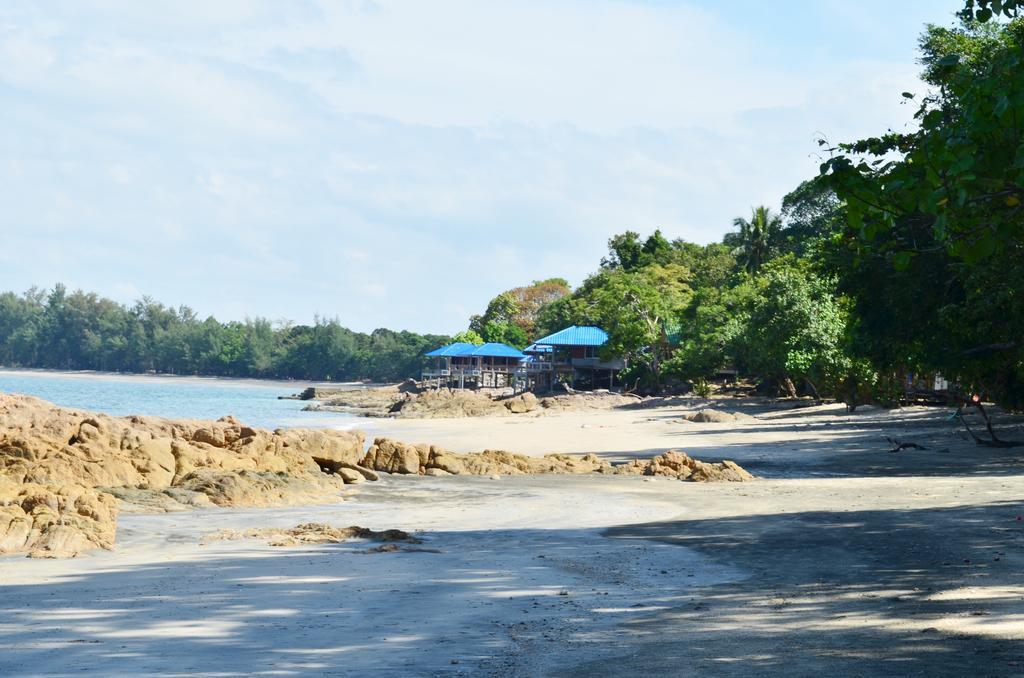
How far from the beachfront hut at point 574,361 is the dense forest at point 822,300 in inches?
85.6

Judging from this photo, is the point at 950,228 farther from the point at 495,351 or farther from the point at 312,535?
the point at 495,351

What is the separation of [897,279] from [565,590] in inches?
595

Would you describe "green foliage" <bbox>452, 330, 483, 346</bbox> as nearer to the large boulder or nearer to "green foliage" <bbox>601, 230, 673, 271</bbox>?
"green foliage" <bbox>601, 230, 673, 271</bbox>

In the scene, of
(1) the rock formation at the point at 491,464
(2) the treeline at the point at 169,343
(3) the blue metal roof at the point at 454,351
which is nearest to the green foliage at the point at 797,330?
(1) the rock formation at the point at 491,464

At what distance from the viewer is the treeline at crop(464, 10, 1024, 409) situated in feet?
21.9

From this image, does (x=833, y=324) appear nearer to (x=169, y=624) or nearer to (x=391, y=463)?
(x=391, y=463)

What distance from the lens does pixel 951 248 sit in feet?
23.6

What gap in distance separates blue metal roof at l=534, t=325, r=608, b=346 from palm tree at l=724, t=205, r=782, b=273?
12.0 meters

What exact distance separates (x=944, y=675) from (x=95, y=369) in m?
170

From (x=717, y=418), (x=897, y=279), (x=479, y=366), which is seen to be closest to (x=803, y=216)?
(x=479, y=366)

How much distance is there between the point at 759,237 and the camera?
81938mm

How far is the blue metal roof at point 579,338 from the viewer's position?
268 feet

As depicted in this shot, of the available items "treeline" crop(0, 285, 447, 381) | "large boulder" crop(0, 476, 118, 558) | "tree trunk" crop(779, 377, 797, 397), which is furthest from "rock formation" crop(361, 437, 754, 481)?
"treeline" crop(0, 285, 447, 381)

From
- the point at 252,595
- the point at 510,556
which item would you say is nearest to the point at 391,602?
the point at 252,595
